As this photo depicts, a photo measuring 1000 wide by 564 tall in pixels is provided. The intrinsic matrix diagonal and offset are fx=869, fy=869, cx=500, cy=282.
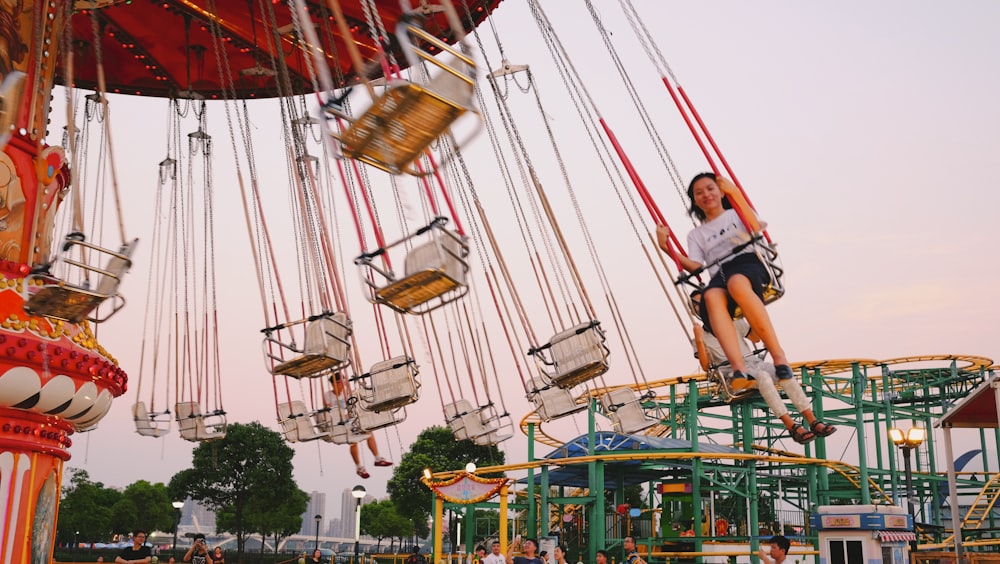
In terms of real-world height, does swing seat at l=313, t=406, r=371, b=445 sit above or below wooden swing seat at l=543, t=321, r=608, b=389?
below

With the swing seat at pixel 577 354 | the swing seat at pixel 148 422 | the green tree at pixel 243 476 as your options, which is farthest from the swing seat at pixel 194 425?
the green tree at pixel 243 476

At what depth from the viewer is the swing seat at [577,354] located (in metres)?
10.1

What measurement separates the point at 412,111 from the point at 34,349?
490cm

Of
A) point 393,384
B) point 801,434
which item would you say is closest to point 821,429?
point 801,434

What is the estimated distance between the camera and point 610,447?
82.1 ft

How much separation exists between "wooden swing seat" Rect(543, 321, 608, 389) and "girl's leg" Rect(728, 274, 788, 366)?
11.4ft

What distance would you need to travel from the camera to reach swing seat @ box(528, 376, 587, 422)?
12.5 metres

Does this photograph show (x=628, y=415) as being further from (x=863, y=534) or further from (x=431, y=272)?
(x=431, y=272)

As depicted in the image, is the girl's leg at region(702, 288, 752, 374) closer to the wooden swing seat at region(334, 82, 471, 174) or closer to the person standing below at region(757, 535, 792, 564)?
the person standing below at region(757, 535, 792, 564)

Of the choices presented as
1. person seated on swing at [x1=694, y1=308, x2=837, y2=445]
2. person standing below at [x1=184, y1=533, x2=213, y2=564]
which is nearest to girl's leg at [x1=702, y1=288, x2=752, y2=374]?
person seated on swing at [x1=694, y1=308, x2=837, y2=445]

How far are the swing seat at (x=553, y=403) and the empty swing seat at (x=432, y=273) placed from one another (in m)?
5.57

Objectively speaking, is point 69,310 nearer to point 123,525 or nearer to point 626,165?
point 626,165

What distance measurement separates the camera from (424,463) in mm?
50031

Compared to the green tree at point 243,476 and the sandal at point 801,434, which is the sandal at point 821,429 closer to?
the sandal at point 801,434
